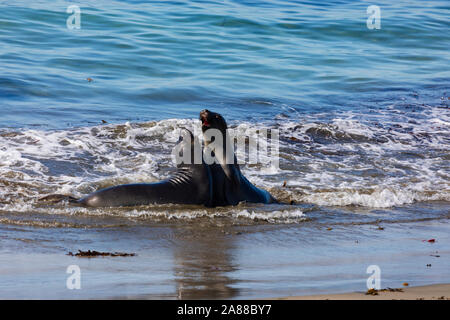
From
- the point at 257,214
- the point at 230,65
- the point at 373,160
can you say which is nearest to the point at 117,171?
the point at 257,214

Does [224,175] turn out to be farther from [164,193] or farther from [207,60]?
[207,60]

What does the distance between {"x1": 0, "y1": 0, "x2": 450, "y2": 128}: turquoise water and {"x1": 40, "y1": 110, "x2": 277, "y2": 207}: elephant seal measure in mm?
4651

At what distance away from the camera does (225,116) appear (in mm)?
13461

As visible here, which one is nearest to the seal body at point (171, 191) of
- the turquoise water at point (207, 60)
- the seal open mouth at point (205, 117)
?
the seal open mouth at point (205, 117)

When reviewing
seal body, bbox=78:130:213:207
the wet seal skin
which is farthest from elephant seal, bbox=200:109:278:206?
the wet seal skin

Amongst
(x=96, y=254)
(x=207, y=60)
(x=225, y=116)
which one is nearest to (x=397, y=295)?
(x=96, y=254)

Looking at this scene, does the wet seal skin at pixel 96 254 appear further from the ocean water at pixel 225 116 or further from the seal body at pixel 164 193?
the seal body at pixel 164 193

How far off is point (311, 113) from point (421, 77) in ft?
19.0

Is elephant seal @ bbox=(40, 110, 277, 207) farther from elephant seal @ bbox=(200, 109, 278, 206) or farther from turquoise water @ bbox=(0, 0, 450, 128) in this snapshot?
turquoise water @ bbox=(0, 0, 450, 128)

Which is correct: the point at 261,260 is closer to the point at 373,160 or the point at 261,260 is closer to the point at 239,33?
the point at 373,160

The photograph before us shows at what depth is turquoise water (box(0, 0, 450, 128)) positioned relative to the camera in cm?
1424

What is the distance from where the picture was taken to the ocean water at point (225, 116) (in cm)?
664

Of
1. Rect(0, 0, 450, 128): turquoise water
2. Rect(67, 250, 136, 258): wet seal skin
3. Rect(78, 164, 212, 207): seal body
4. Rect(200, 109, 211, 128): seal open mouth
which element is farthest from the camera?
Rect(0, 0, 450, 128): turquoise water

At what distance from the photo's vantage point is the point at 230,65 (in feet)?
59.1
